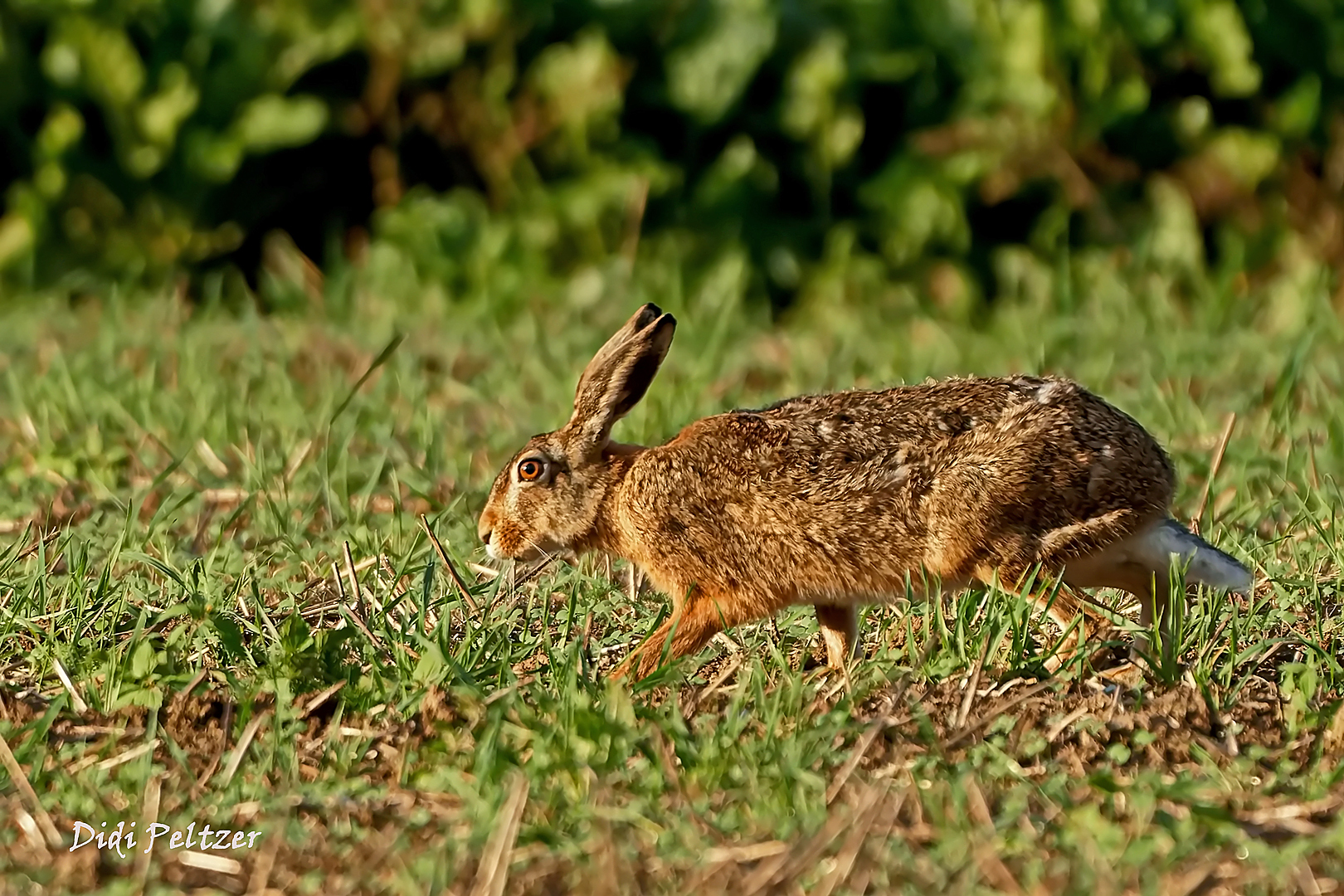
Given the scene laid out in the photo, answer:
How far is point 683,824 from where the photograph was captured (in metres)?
3.84

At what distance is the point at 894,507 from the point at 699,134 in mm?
4697

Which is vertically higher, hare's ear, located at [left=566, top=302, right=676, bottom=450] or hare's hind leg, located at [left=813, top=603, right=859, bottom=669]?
hare's ear, located at [left=566, top=302, right=676, bottom=450]

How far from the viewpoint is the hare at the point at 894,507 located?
4.72 metres

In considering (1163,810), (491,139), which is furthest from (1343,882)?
(491,139)

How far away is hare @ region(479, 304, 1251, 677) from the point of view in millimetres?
4719

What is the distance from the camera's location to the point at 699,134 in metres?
9.24

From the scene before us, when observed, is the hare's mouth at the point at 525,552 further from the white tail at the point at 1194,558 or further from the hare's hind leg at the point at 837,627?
the white tail at the point at 1194,558

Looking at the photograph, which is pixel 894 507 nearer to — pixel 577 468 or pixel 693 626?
pixel 693 626

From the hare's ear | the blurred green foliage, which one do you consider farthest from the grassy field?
the blurred green foliage

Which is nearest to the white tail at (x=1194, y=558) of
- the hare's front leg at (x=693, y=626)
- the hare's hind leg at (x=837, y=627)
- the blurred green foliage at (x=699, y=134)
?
the hare's hind leg at (x=837, y=627)

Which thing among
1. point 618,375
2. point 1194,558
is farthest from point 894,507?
point 618,375

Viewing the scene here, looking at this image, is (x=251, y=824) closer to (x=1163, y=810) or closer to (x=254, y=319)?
(x=1163, y=810)

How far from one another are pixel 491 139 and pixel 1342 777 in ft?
20.1

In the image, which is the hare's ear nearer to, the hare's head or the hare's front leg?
the hare's head
